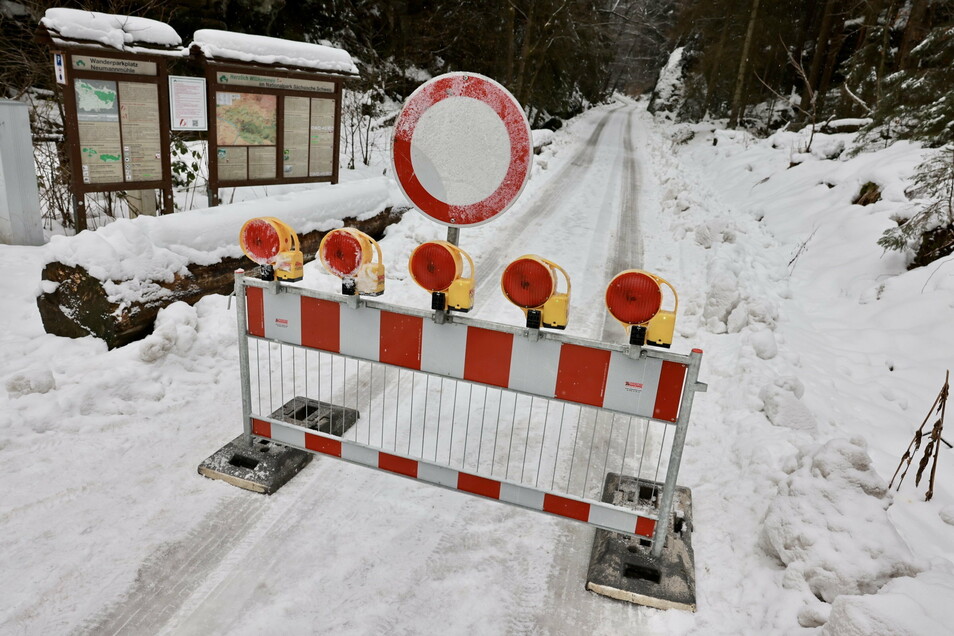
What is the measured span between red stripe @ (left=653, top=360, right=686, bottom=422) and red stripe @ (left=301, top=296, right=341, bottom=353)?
1.72m

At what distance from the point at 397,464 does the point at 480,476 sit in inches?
19.8

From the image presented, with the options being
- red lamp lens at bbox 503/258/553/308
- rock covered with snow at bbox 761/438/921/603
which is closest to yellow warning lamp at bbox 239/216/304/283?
red lamp lens at bbox 503/258/553/308

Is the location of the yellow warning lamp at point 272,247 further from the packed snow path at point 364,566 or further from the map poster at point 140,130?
the map poster at point 140,130

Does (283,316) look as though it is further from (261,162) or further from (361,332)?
(261,162)

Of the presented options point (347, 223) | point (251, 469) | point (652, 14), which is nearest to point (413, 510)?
point (251, 469)

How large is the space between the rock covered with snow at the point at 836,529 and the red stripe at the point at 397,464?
6.27 feet

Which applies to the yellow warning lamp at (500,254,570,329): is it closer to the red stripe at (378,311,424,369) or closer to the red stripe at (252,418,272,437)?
the red stripe at (378,311,424,369)

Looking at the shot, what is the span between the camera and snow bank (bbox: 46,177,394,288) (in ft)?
15.3

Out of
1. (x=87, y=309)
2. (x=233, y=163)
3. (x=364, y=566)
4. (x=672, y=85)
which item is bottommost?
(x=364, y=566)

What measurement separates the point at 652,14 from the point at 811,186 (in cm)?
5535

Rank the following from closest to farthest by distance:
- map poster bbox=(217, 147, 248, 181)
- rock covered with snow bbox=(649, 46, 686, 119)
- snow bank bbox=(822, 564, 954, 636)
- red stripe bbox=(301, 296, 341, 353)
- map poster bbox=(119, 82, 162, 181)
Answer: snow bank bbox=(822, 564, 954, 636)
red stripe bbox=(301, 296, 341, 353)
map poster bbox=(119, 82, 162, 181)
map poster bbox=(217, 147, 248, 181)
rock covered with snow bbox=(649, 46, 686, 119)

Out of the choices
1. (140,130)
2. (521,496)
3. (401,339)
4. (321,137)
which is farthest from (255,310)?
(321,137)

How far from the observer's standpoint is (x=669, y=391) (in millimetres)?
2861

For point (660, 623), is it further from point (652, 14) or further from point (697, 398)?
point (652, 14)
